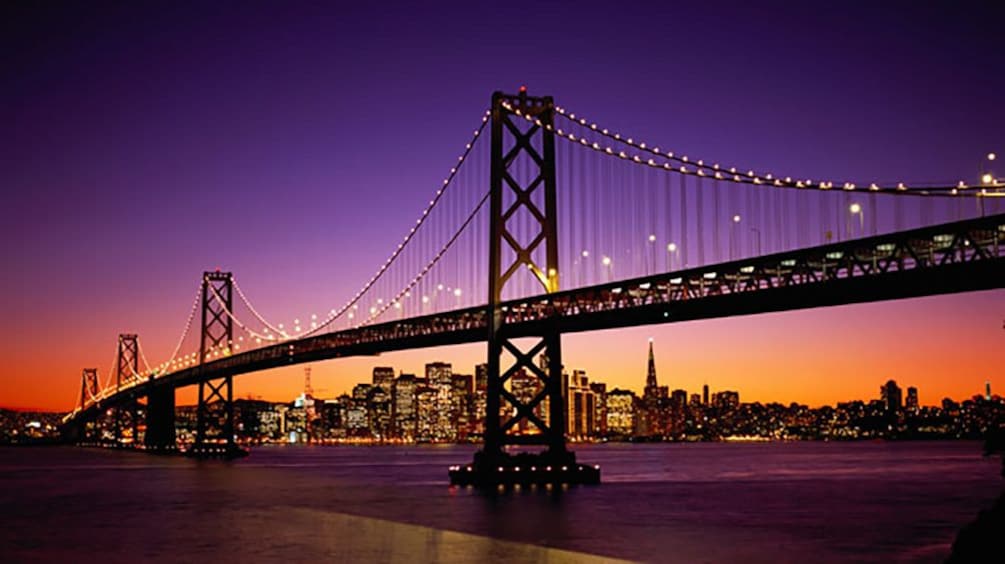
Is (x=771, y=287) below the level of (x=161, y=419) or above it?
above

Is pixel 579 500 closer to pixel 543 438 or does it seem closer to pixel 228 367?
pixel 543 438

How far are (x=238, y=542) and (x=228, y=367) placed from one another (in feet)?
189

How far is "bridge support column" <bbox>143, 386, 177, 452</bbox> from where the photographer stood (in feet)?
352

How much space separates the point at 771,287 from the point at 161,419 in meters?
86.0

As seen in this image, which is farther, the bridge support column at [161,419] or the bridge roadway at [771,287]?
the bridge support column at [161,419]

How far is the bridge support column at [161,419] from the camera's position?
10731 cm

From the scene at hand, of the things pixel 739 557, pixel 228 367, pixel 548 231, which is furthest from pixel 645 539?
pixel 228 367

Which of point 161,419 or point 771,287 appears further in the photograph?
point 161,419

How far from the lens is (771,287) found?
Answer: 3472cm

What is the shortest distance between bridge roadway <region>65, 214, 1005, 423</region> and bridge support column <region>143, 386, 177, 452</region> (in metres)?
57.8

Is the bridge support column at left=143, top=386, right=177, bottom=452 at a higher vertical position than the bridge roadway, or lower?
lower

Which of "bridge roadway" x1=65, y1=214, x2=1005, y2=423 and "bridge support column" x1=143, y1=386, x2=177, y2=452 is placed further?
"bridge support column" x1=143, y1=386, x2=177, y2=452

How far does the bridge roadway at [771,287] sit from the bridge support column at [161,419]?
5780 cm

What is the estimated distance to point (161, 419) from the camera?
110 metres
